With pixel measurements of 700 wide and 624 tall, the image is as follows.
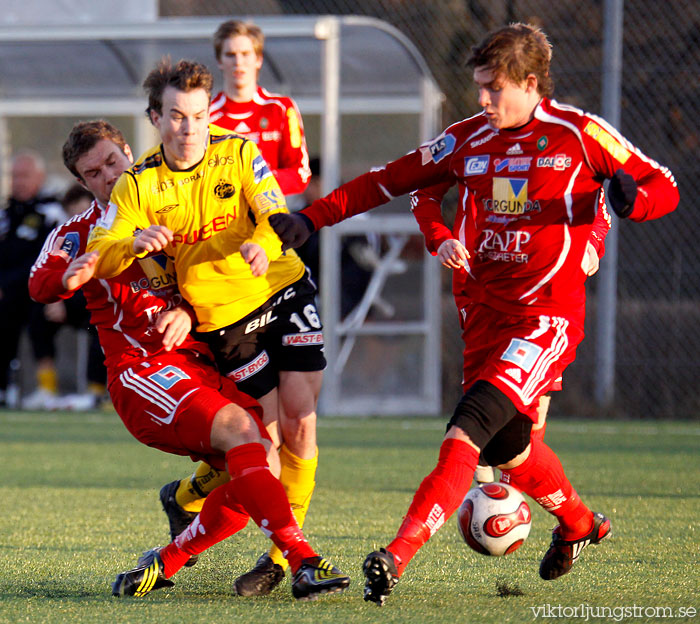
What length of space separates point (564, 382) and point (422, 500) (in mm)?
7024

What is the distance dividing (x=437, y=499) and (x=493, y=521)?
1.28 ft

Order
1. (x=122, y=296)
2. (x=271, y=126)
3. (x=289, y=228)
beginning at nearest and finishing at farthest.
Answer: (x=289, y=228) < (x=122, y=296) < (x=271, y=126)

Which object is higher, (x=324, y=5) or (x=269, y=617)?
(x=324, y=5)

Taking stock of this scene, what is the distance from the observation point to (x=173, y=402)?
362cm

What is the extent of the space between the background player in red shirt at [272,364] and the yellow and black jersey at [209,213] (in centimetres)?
36

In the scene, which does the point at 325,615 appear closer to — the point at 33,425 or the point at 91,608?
the point at 91,608

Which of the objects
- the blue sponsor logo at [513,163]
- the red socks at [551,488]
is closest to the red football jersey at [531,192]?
the blue sponsor logo at [513,163]

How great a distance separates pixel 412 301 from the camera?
34.5 ft

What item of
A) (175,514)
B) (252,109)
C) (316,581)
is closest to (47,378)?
(252,109)

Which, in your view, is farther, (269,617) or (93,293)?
(93,293)

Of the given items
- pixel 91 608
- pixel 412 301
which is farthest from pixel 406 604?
pixel 412 301

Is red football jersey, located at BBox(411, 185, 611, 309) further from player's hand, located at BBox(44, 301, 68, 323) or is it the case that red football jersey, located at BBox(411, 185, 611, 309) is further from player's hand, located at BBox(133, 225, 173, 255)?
player's hand, located at BBox(44, 301, 68, 323)

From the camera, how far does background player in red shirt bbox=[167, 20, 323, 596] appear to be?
407 centimetres

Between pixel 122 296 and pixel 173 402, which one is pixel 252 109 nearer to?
pixel 122 296
